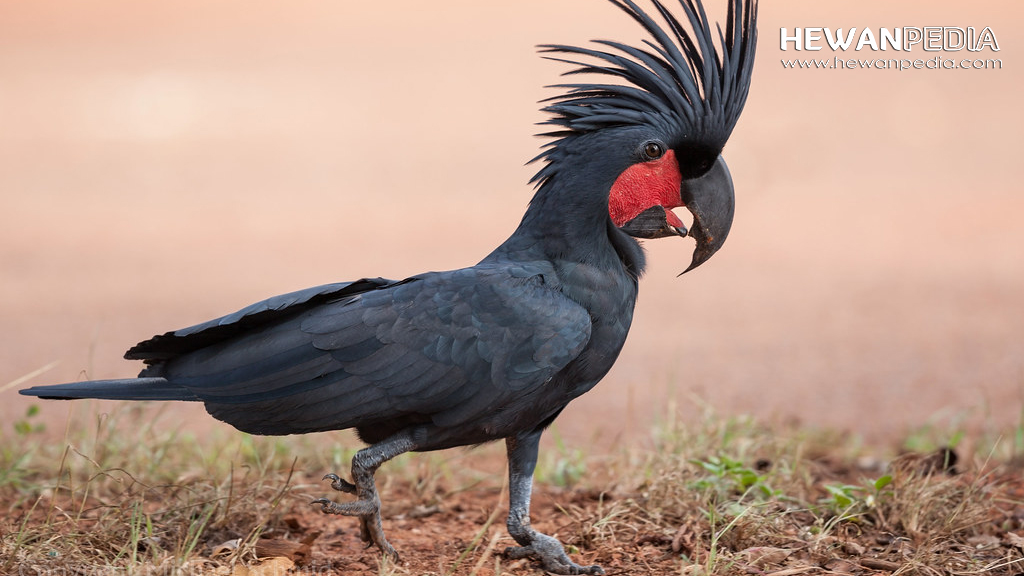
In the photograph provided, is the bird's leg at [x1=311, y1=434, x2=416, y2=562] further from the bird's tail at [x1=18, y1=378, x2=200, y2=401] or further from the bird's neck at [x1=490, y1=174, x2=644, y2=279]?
the bird's neck at [x1=490, y1=174, x2=644, y2=279]

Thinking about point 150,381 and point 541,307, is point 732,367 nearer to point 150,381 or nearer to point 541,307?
point 541,307

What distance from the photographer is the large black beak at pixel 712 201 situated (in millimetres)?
3480

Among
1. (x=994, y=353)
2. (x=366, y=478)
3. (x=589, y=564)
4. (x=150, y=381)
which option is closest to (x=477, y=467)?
(x=589, y=564)

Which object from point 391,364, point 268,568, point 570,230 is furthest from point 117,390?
point 570,230

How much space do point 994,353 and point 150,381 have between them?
638 cm

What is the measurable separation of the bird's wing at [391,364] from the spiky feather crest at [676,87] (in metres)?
0.67

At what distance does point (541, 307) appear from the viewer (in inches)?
123

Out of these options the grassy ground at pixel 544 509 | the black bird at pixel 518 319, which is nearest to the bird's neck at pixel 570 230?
the black bird at pixel 518 319

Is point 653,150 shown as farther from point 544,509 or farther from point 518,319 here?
point 544,509

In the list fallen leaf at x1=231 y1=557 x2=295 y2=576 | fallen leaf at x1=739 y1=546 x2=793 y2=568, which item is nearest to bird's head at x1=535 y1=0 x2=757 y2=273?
fallen leaf at x1=739 y1=546 x2=793 y2=568

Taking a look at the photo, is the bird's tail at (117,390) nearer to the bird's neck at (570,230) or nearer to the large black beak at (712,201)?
the bird's neck at (570,230)

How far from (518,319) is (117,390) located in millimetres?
1263

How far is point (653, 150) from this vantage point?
3383 mm

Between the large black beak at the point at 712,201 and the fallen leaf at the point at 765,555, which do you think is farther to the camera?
the large black beak at the point at 712,201
